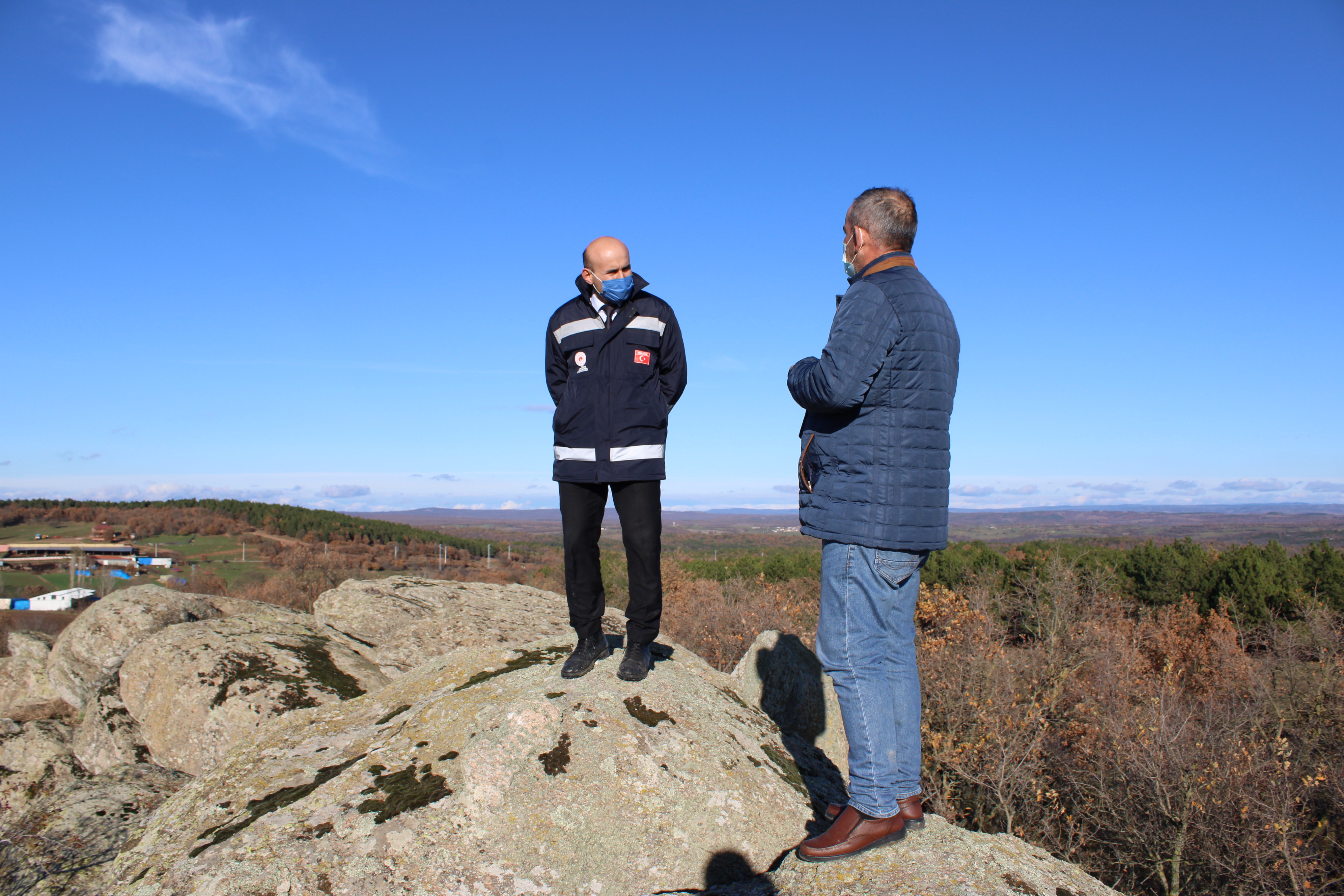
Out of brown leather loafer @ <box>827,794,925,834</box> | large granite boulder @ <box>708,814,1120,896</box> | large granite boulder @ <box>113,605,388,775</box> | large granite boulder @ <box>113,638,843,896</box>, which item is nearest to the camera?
large granite boulder @ <box>708,814,1120,896</box>

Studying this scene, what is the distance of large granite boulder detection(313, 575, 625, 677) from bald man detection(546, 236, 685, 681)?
12.4ft

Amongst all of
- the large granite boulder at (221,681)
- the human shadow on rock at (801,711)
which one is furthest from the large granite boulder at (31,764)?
the human shadow on rock at (801,711)

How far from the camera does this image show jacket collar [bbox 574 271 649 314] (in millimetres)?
4887

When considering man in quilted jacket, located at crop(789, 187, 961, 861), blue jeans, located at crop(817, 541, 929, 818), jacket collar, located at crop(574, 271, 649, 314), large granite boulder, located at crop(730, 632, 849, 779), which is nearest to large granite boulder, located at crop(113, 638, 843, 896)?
man in quilted jacket, located at crop(789, 187, 961, 861)

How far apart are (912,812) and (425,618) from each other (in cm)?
770

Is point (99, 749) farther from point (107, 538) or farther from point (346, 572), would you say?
point (107, 538)

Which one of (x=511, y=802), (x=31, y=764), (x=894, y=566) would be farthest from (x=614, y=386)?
(x=31, y=764)

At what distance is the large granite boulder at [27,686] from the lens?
511 inches

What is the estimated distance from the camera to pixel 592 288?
4.90 metres

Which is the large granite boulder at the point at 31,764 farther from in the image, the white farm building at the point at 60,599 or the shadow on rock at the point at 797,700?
the white farm building at the point at 60,599

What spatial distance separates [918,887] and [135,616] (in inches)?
507

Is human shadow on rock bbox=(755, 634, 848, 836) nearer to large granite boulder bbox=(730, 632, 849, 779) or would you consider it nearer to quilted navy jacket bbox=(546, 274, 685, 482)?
large granite boulder bbox=(730, 632, 849, 779)

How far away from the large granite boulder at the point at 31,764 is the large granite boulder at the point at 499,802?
731 centimetres

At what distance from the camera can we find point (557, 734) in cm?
448
